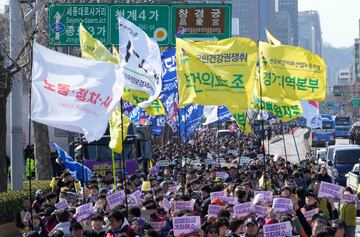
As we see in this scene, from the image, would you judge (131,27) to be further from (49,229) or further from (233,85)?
(49,229)

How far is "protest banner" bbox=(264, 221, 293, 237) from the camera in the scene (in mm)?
10859

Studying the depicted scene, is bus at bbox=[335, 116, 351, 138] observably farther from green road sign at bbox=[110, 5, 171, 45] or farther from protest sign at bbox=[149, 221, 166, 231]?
protest sign at bbox=[149, 221, 166, 231]

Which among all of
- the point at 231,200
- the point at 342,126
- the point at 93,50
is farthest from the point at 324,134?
the point at 93,50

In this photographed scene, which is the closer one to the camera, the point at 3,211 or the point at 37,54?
the point at 37,54

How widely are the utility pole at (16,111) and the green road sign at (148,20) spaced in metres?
5.87

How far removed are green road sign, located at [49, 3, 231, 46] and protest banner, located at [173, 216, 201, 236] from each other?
1470 cm

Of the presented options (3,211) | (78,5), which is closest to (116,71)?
(3,211)

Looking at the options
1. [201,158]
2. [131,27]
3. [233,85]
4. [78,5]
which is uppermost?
[78,5]

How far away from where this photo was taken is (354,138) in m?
65.9

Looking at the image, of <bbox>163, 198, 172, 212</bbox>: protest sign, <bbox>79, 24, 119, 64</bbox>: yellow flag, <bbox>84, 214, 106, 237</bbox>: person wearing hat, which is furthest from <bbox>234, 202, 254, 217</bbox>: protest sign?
<bbox>79, 24, 119, 64</bbox>: yellow flag

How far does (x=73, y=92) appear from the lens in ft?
35.9

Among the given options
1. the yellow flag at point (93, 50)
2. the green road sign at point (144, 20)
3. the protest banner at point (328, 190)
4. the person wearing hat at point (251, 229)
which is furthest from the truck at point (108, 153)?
the person wearing hat at point (251, 229)

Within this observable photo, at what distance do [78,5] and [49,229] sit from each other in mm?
13664

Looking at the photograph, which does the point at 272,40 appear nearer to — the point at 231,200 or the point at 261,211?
the point at 231,200
